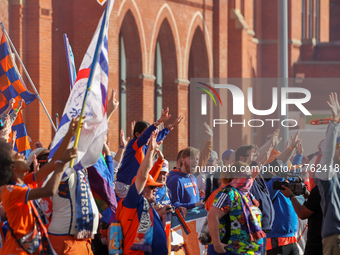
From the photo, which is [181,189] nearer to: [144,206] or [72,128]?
[144,206]

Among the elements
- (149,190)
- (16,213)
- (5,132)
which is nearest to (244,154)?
(149,190)

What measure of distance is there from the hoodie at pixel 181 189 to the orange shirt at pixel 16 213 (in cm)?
279

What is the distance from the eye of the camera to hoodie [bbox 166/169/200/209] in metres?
6.57

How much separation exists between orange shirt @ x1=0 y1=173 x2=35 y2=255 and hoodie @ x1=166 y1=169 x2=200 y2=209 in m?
2.79

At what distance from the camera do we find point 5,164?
3.73m

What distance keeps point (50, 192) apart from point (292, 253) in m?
3.62

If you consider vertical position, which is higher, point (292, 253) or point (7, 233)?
point (7, 233)

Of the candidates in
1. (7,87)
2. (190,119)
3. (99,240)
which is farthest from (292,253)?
(190,119)

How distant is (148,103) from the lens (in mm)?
18406

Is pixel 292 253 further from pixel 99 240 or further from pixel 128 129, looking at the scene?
pixel 128 129

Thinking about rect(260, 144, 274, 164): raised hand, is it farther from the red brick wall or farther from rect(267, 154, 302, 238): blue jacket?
the red brick wall

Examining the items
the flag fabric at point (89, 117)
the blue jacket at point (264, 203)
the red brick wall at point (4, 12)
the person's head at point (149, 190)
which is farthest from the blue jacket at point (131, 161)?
the red brick wall at point (4, 12)

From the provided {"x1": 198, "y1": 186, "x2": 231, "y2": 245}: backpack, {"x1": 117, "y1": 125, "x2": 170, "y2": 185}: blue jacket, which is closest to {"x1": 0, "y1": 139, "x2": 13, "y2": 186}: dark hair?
{"x1": 198, "y1": 186, "x2": 231, "y2": 245}: backpack

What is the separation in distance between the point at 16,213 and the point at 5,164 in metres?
0.38
